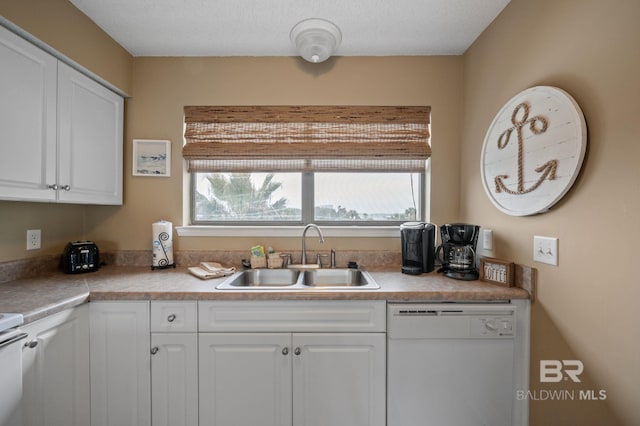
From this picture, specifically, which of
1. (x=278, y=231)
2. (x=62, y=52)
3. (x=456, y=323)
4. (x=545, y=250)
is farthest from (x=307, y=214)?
(x=62, y=52)

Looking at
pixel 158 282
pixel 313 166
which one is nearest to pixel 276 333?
pixel 158 282

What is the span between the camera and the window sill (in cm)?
193

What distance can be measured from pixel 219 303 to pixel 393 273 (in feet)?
3.53

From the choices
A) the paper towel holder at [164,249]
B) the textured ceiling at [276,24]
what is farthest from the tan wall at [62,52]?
the paper towel holder at [164,249]

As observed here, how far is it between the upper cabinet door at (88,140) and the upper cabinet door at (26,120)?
52 mm

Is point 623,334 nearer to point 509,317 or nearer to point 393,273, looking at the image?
point 509,317

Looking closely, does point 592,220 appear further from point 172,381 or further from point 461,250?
point 172,381

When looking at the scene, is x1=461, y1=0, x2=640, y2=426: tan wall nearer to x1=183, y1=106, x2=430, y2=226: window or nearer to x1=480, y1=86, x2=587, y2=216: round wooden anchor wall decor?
x1=480, y1=86, x2=587, y2=216: round wooden anchor wall decor

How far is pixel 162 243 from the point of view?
70.9 inches

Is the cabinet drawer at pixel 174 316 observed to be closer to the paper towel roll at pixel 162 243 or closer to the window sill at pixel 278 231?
the paper towel roll at pixel 162 243

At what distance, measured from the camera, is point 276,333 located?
1.33m

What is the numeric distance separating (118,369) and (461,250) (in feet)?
6.56

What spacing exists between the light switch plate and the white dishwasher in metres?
0.29

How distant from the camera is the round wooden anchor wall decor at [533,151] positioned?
1070mm
